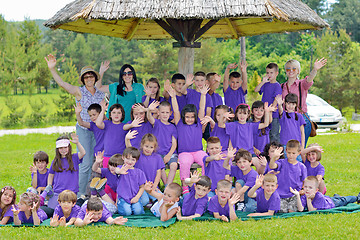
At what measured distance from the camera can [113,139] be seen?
7008 mm

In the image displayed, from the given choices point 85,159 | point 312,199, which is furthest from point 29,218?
point 312,199

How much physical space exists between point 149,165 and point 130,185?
48 cm

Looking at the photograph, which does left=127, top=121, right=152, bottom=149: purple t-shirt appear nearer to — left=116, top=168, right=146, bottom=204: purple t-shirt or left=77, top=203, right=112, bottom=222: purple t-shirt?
left=116, top=168, right=146, bottom=204: purple t-shirt

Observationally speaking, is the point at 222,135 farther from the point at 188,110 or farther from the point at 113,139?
the point at 113,139

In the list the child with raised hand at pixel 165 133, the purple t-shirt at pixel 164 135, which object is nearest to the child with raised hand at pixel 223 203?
the child with raised hand at pixel 165 133

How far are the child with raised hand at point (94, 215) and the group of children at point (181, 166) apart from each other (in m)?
0.01

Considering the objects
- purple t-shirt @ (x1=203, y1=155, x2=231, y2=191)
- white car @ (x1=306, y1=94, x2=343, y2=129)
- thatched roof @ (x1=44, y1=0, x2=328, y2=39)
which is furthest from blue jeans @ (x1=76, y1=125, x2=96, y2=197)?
white car @ (x1=306, y1=94, x2=343, y2=129)

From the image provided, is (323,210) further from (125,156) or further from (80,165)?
(80,165)

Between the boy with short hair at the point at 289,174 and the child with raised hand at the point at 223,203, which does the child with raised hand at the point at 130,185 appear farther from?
the boy with short hair at the point at 289,174

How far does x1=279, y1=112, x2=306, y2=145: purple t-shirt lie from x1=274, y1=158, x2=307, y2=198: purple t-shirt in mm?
875

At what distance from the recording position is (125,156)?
644cm

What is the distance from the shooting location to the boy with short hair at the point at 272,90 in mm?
7500

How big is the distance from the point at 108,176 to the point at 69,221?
3.70 feet

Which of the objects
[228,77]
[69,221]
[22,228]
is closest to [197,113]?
[228,77]
